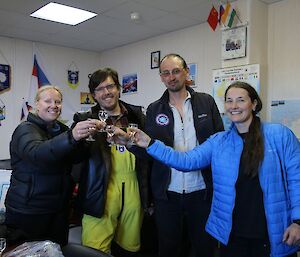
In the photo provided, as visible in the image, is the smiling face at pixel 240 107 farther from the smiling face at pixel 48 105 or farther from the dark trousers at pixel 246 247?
the smiling face at pixel 48 105

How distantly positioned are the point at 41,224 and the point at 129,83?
3.69m

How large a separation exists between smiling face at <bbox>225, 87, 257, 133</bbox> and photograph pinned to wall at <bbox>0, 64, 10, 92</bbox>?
408 centimetres

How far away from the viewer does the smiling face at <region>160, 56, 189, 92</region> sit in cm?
192

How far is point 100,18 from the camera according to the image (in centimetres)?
391

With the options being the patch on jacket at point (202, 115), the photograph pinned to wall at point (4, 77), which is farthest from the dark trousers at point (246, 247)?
the photograph pinned to wall at point (4, 77)

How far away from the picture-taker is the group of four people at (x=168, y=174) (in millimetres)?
1502

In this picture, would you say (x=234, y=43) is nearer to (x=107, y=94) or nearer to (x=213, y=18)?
(x=213, y=18)

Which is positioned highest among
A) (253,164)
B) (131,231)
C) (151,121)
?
(151,121)

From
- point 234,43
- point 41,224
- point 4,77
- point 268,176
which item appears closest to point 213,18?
point 234,43

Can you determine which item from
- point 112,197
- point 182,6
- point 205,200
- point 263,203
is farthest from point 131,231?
point 182,6

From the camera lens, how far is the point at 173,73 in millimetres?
1928

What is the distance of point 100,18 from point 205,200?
2874 millimetres

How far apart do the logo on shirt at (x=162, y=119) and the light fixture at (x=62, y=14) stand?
7.35 feet

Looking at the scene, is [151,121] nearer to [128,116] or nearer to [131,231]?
[128,116]
